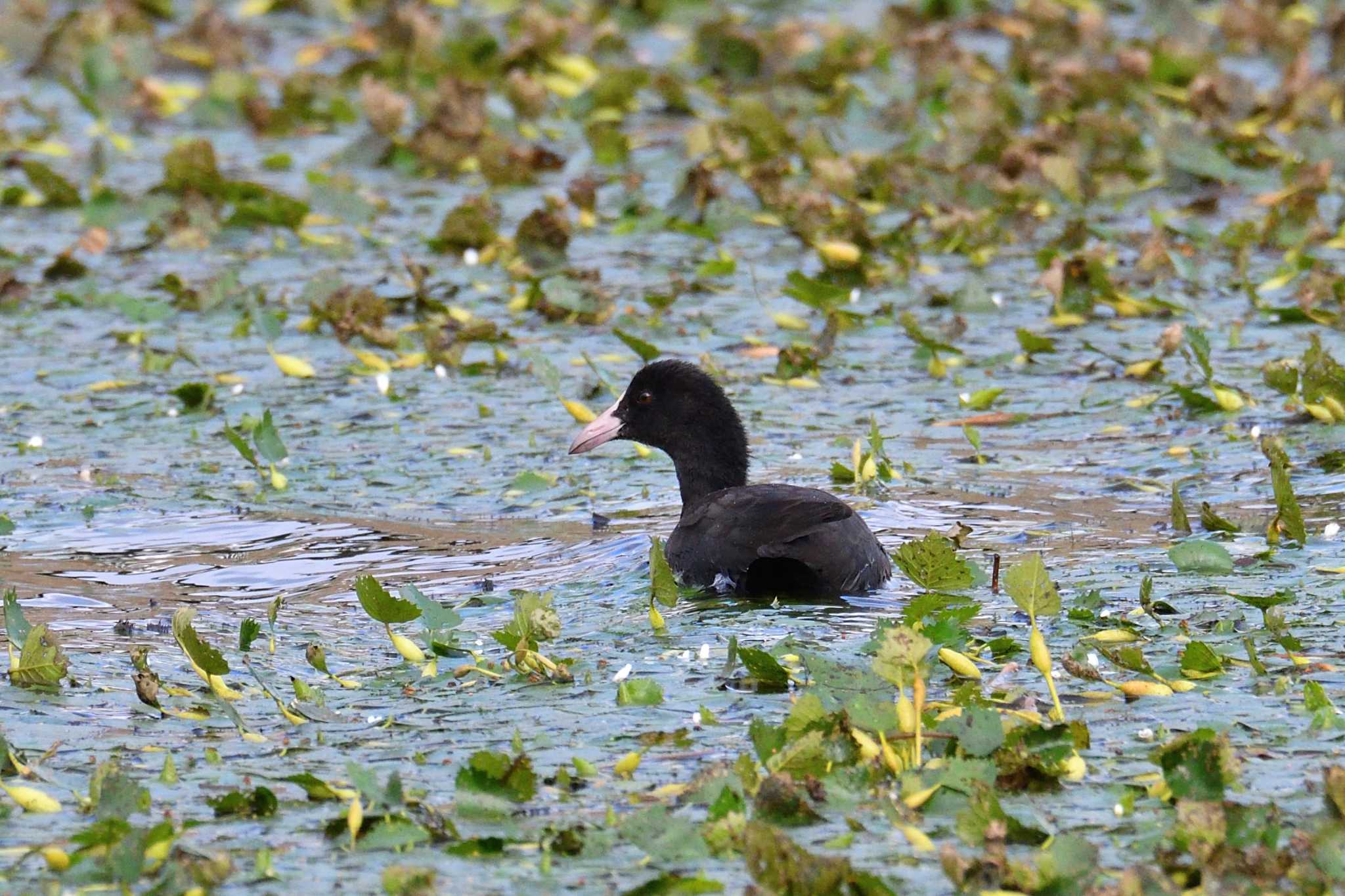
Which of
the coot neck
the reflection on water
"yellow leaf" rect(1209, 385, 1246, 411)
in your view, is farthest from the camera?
"yellow leaf" rect(1209, 385, 1246, 411)

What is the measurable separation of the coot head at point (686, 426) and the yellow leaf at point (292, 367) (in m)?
1.94

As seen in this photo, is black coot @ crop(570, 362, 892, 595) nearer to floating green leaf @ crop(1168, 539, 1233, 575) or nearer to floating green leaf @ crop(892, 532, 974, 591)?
floating green leaf @ crop(892, 532, 974, 591)

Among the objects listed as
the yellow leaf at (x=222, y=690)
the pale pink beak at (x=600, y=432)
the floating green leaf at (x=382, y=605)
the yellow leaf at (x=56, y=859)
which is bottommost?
the yellow leaf at (x=56, y=859)

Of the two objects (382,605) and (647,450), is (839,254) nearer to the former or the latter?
(647,450)

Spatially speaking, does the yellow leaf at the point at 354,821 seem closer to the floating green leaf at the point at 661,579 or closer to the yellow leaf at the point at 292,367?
the floating green leaf at the point at 661,579

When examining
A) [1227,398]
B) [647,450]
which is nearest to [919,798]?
[1227,398]

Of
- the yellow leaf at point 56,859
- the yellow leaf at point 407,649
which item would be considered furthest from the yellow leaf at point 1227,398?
the yellow leaf at point 56,859

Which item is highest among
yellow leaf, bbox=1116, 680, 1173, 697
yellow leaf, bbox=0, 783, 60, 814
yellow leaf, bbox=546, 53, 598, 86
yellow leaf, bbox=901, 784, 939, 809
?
yellow leaf, bbox=546, 53, 598, 86

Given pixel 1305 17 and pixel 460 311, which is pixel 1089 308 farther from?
pixel 1305 17

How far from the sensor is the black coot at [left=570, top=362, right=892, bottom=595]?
21.5 feet

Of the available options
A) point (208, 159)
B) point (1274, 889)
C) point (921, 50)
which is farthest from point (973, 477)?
point (921, 50)

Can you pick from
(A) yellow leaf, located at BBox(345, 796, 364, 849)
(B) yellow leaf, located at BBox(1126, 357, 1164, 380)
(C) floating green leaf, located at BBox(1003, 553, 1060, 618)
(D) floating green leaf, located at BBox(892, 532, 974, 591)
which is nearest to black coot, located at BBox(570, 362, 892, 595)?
(D) floating green leaf, located at BBox(892, 532, 974, 591)

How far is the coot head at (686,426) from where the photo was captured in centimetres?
754

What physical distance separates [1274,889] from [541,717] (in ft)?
6.29
